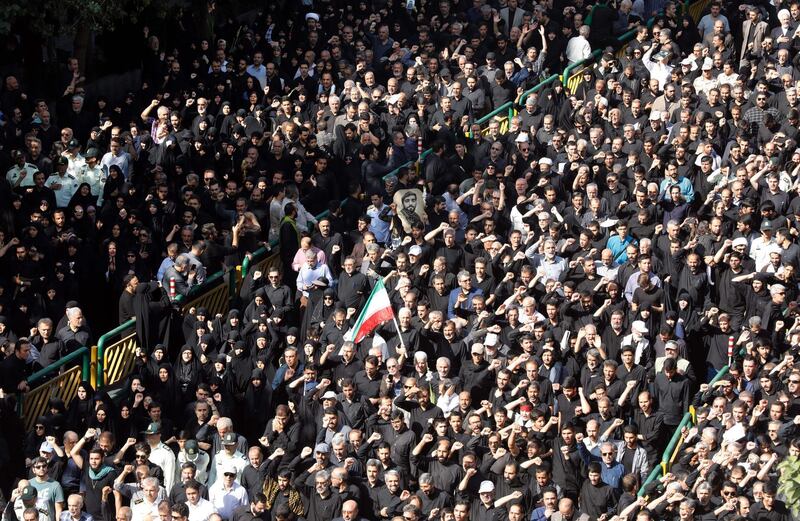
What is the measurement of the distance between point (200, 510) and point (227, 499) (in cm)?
45

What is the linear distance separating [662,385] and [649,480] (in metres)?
1.22

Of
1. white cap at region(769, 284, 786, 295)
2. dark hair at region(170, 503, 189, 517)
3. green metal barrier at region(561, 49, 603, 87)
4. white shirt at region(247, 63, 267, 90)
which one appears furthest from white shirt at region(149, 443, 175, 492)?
green metal barrier at region(561, 49, 603, 87)

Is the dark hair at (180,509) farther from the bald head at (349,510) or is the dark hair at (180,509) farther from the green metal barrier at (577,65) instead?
the green metal barrier at (577,65)

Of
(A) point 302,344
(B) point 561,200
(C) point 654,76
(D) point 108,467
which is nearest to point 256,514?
(D) point 108,467

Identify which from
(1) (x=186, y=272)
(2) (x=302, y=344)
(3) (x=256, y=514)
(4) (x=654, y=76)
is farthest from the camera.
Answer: (4) (x=654, y=76)

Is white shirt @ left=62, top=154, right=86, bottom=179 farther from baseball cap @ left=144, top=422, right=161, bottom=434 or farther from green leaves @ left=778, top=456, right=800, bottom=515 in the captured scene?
green leaves @ left=778, top=456, right=800, bottom=515

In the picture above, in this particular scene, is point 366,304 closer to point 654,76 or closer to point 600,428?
point 600,428

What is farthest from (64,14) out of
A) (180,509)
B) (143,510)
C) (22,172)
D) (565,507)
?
(565,507)

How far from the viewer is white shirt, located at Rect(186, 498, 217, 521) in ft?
61.2

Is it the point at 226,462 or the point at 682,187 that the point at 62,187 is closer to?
the point at 226,462

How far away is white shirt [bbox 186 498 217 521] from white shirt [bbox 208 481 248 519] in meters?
0.26

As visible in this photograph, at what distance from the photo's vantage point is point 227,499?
19.1 m

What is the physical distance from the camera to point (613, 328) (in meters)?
20.8

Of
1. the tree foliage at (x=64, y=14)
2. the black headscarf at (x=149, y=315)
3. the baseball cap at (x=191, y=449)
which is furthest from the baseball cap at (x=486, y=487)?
the tree foliage at (x=64, y=14)
